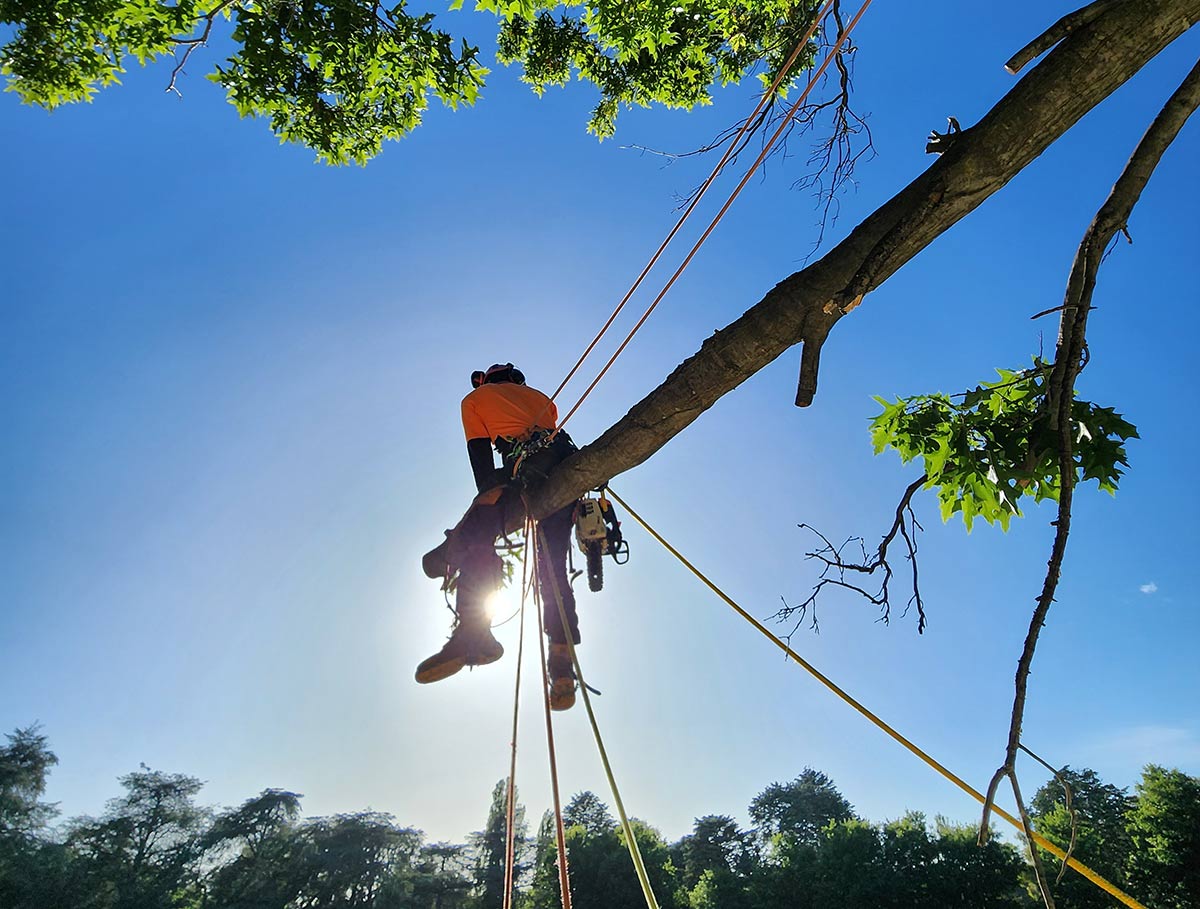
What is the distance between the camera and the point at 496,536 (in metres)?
3.92

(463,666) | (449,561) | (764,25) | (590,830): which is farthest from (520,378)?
(590,830)

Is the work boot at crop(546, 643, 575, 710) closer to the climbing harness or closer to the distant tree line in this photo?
the climbing harness

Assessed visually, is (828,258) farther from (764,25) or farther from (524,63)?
(524,63)

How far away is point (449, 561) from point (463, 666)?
2.25 ft

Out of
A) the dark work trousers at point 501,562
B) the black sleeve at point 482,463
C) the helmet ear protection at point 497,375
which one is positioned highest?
the helmet ear protection at point 497,375

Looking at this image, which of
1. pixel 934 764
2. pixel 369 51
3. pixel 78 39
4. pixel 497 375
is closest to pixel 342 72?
pixel 369 51

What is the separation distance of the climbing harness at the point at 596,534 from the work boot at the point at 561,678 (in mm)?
506

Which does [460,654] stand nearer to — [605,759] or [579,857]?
[605,759]

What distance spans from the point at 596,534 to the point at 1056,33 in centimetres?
296

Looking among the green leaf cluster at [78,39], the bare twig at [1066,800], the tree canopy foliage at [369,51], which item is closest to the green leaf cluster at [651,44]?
the tree canopy foliage at [369,51]

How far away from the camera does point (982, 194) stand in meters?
1.81

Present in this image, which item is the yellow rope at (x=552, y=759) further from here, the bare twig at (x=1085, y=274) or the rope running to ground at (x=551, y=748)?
the bare twig at (x=1085, y=274)

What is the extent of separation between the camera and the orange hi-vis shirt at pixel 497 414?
4.29m

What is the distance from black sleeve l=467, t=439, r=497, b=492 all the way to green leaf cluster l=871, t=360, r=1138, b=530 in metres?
2.38
